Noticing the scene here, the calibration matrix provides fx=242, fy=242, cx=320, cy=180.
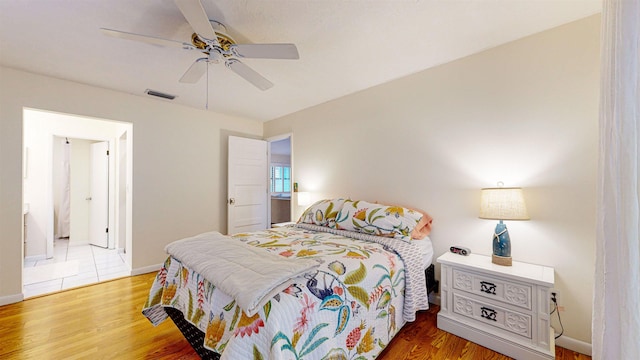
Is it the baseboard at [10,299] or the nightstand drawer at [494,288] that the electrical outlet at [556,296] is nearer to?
the nightstand drawer at [494,288]

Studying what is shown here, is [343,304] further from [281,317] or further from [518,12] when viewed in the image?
[518,12]

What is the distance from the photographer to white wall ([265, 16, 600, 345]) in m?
1.71

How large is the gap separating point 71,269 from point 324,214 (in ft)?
11.9

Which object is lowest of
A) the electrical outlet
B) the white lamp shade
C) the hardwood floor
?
the hardwood floor

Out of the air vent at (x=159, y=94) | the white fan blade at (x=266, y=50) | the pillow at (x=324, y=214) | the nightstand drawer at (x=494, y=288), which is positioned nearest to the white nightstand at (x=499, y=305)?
the nightstand drawer at (x=494, y=288)

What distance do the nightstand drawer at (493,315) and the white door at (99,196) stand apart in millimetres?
5579

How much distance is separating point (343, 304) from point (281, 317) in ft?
1.32

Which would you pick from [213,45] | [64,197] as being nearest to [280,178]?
[64,197]

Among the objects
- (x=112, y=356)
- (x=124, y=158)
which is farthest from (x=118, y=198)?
(x=112, y=356)

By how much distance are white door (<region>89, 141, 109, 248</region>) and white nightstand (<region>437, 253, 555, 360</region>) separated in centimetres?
554

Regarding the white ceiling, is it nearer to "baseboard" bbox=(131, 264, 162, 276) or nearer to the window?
"baseboard" bbox=(131, 264, 162, 276)

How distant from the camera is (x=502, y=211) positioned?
176cm

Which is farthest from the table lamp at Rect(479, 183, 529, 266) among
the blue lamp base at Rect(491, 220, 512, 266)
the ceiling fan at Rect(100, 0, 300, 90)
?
the ceiling fan at Rect(100, 0, 300, 90)

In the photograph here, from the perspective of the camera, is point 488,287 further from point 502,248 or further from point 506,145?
point 506,145
